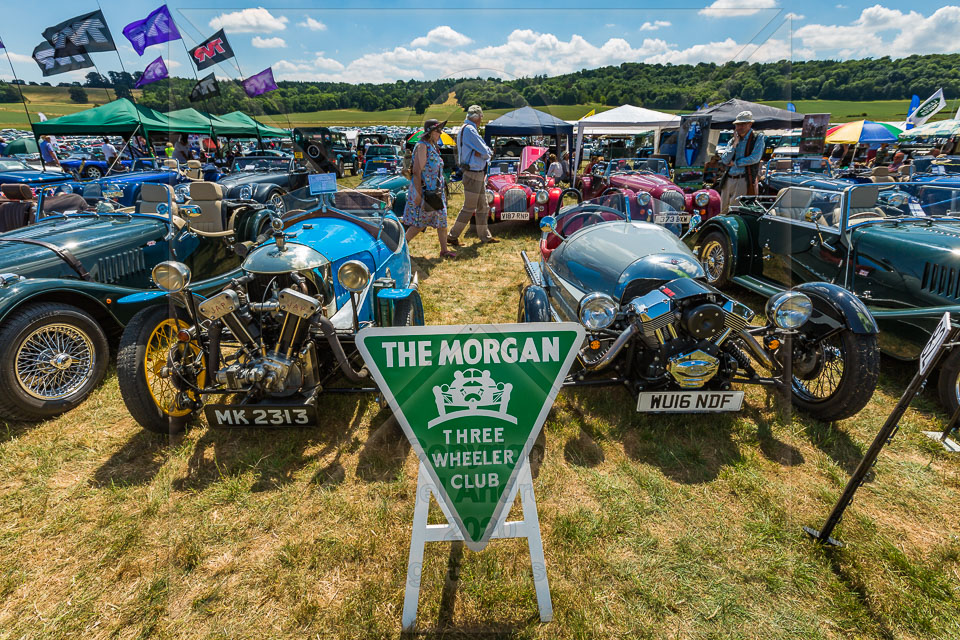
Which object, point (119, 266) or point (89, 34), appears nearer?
point (89, 34)

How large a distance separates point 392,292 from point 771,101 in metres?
2.46

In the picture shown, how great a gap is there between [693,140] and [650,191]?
8064 millimetres

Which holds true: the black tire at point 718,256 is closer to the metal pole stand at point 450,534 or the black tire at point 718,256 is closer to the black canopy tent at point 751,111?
the black canopy tent at point 751,111

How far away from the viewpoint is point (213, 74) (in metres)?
2.04

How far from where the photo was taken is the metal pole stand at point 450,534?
1.87 m

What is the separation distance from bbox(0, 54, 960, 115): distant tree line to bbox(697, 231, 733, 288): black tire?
144 inches

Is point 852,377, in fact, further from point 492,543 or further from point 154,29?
point 154,29

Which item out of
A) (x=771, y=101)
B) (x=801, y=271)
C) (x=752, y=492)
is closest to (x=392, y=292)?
(x=771, y=101)

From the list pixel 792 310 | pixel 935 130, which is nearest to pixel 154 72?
pixel 792 310

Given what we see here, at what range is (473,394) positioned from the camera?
171 cm

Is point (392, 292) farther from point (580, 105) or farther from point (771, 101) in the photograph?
point (771, 101)

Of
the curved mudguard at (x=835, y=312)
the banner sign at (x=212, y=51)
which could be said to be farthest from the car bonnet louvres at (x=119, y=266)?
the curved mudguard at (x=835, y=312)

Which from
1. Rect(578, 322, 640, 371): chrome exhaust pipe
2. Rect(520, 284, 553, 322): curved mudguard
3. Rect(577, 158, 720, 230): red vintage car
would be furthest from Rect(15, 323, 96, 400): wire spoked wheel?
Rect(577, 158, 720, 230): red vintage car

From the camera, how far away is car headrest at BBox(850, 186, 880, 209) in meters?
4.54
